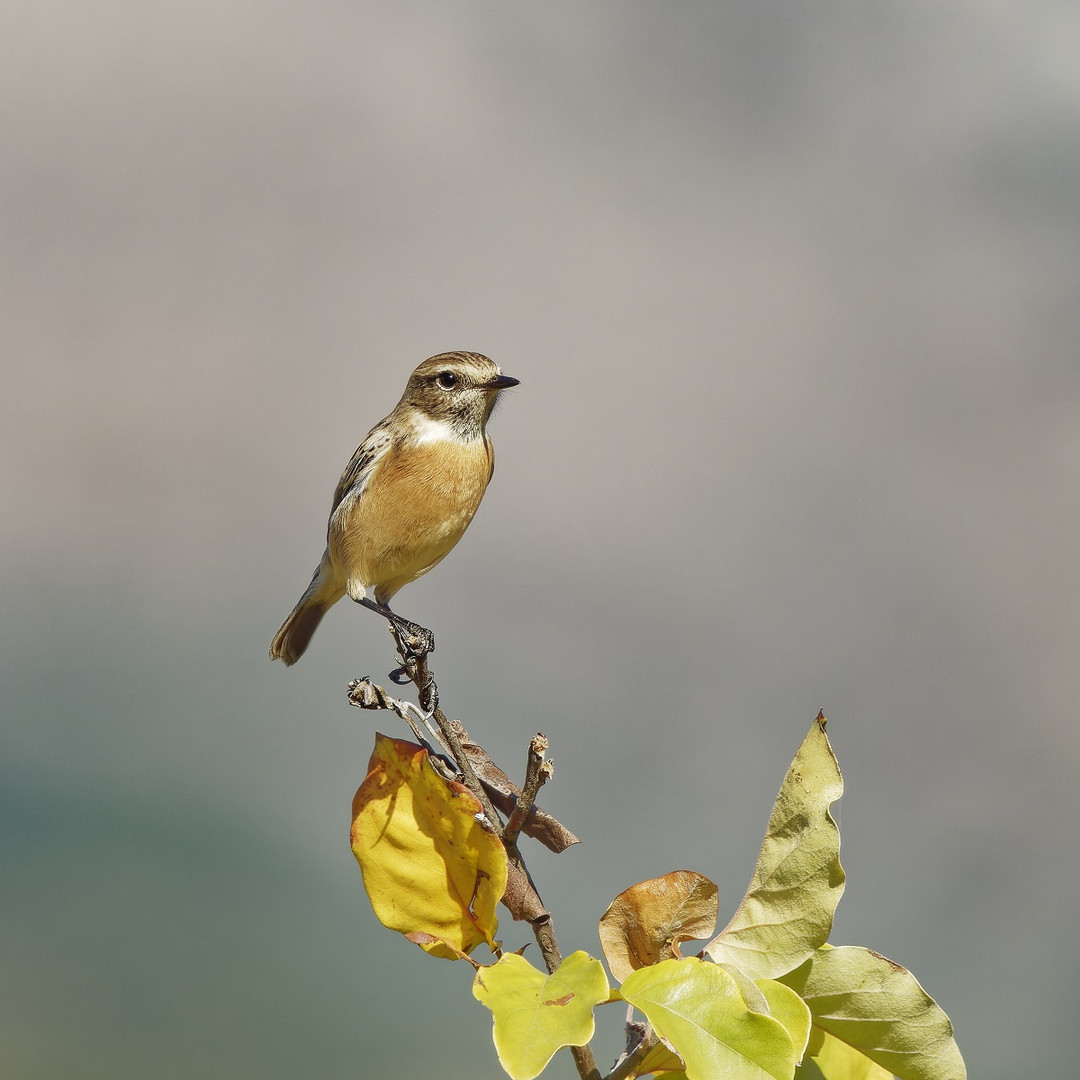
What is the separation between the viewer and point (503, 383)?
8.14ft

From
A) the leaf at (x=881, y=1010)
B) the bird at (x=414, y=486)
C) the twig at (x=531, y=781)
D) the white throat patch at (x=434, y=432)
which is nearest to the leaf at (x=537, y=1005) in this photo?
the twig at (x=531, y=781)

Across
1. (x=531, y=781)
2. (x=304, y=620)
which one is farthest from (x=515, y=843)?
(x=304, y=620)

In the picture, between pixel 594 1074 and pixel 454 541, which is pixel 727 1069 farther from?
pixel 454 541

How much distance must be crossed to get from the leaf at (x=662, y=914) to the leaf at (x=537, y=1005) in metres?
0.13

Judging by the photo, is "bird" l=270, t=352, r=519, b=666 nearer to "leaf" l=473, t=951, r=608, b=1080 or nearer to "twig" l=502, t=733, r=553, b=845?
"twig" l=502, t=733, r=553, b=845

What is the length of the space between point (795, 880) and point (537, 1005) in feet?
0.91

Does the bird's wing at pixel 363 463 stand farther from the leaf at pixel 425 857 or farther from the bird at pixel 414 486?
the leaf at pixel 425 857

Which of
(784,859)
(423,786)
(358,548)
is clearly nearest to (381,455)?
(358,548)

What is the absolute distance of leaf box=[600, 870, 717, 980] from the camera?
1.04m

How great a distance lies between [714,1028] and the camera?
852 millimetres

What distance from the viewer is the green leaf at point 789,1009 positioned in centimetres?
90

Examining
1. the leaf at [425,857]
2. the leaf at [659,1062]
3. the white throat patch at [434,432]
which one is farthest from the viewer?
the white throat patch at [434,432]

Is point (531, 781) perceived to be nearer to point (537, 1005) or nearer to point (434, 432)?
point (537, 1005)

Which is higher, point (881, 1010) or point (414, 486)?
point (414, 486)
